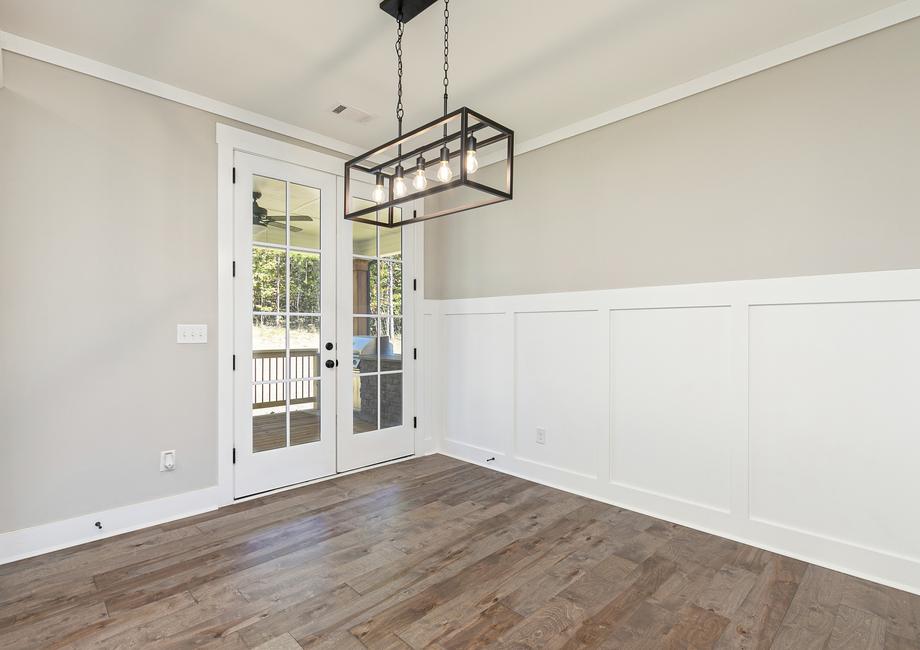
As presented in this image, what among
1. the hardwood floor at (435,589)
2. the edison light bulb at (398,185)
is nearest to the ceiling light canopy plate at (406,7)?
the edison light bulb at (398,185)

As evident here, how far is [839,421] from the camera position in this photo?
233cm

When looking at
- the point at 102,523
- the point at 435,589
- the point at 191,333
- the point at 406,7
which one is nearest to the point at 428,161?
the point at 406,7

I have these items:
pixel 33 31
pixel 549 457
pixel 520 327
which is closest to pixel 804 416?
pixel 549 457

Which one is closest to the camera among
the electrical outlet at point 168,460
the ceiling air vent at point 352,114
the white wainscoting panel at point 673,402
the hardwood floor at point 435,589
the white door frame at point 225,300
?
the hardwood floor at point 435,589

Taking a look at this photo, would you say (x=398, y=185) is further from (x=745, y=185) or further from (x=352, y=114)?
(x=745, y=185)

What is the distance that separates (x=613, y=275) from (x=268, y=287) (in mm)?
2462

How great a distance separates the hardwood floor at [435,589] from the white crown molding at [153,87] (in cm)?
266

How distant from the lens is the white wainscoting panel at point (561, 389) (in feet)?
10.7

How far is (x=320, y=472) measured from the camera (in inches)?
141

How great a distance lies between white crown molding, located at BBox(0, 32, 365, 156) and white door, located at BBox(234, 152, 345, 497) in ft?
0.86

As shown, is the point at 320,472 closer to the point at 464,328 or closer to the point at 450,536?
the point at 450,536

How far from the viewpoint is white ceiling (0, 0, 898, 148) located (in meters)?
2.22

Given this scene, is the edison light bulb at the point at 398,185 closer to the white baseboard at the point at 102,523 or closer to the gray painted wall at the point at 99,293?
the gray painted wall at the point at 99,293

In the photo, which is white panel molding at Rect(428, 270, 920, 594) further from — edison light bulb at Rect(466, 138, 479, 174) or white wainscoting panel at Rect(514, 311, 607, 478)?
edison light bulb at Rect(466, 138, 479, 174)
